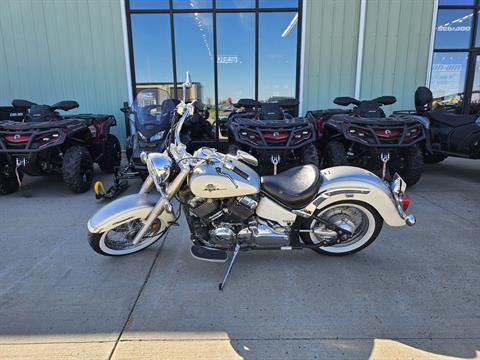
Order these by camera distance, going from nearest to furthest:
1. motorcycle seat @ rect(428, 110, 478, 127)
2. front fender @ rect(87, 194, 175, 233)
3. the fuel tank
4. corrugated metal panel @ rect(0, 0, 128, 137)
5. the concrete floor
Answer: the concrete floor → the fuel tank → front fender @ rect(87, 194, 175, 233) → motorcycle seat @ rect(428, 110, 478, 127) → corrugated metal panel @ rect(0, 0, 128, 137)

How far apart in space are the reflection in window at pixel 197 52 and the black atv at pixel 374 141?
3.61 meters

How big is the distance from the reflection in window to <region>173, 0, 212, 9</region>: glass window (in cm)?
16

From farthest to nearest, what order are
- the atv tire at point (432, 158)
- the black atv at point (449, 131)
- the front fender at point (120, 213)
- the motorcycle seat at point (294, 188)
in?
the atv tire at point (432, 158) → the black atv at point (449, 131) → the front fender at point (120, 213) → the motorcycle seat at point (294, 188)

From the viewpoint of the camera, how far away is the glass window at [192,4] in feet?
24.7

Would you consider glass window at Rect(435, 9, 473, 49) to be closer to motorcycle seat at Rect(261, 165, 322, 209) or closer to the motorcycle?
the motorcycle

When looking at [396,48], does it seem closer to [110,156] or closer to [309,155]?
[309,155]

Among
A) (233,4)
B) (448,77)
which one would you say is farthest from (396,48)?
(233,4)

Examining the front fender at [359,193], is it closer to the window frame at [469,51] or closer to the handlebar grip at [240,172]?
the handlebar grip at [240,172]

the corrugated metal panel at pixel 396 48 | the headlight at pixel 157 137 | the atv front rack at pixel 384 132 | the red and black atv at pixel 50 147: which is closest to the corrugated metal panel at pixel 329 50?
the corrugated metal panel at pixel 396 48

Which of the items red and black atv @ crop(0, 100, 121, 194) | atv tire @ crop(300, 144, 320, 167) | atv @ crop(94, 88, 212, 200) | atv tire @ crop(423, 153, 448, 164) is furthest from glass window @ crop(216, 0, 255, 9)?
atv tire @ crop(423, 153, 448, 164)

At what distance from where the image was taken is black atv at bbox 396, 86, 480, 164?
16.3 ft

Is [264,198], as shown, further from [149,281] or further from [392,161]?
[392,161]

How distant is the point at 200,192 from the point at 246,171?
1.29 feet

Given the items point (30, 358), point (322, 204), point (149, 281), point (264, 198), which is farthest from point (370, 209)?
point (30, 358)
